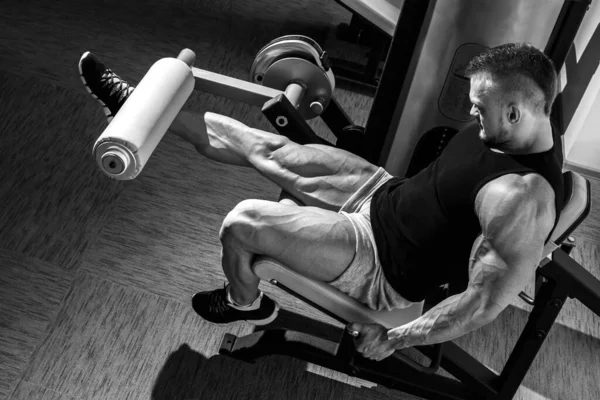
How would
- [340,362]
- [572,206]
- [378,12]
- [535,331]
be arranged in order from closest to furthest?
[572,206]
[535,331]
[340,362]
[378,12]

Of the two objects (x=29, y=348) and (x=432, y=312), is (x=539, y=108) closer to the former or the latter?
(x=432, y=312)

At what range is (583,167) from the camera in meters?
2.95

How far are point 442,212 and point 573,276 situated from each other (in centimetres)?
35

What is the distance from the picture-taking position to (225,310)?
6.75ft

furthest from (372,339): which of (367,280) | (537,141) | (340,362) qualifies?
(537,141)

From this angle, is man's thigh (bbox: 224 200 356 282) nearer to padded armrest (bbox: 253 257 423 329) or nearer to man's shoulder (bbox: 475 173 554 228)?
padded armrest (bbox: 253 257 423 329)

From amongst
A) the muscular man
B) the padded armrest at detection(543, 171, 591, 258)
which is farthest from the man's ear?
the padded armrest at detection(543, 171, 591, 258)

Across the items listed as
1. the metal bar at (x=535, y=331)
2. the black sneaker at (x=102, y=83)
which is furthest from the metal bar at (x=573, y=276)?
the black sneaker at (x=102, y=83)

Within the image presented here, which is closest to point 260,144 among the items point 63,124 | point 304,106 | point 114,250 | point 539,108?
point 304,106

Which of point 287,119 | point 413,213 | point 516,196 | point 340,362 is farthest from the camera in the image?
point 287,119

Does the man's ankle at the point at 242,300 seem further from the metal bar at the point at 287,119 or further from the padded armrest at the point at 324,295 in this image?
the metal bar at the point at 287,119

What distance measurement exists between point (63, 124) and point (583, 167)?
6.53 ft

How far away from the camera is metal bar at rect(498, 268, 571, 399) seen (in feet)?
5.99

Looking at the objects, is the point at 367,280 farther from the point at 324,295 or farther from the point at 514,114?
the point at 514,114
